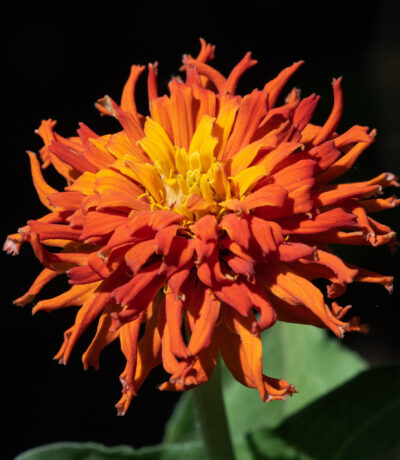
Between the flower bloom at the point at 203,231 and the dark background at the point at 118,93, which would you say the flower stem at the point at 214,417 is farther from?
the dark background at the point at 118,93

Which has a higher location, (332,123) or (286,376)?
(332,123)

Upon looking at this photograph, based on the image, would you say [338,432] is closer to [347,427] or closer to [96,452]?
[347,427]

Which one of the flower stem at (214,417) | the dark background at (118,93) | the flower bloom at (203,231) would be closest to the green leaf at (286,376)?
the dark background at (118,93)

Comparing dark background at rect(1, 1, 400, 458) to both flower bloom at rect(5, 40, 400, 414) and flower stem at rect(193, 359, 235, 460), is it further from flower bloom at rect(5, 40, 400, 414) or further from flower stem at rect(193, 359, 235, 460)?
flower bloom at rect(5, 40, 400, 414)

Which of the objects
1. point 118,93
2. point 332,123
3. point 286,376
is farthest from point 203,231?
point 118,93

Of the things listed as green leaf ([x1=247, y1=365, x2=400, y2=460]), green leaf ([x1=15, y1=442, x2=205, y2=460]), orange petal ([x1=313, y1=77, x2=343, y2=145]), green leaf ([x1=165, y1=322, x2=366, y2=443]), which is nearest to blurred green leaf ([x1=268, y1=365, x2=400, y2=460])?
green leaf ([x1=247, y1=365, x2=400, y2=460])

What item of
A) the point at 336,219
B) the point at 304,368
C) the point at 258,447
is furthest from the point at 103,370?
the point at 336,219
